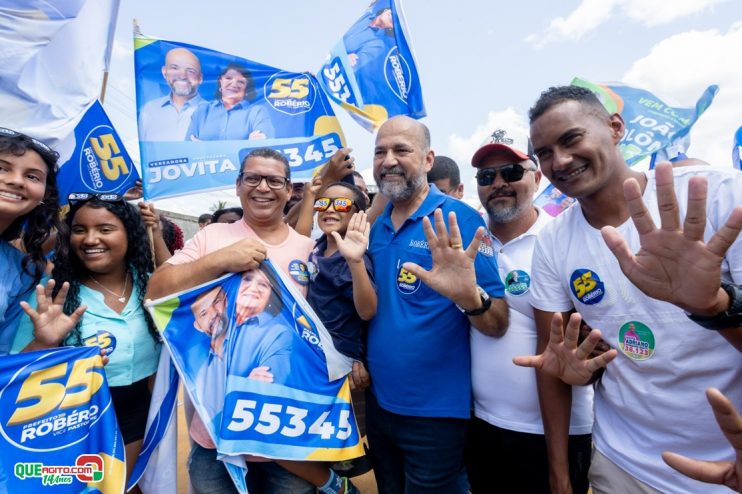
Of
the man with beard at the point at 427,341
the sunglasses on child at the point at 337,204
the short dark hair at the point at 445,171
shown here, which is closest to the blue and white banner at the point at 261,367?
the man with beard at the point at 427,341

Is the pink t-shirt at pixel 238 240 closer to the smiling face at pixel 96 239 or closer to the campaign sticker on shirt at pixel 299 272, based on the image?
the campaign sticker on shirt at pixel 299 272

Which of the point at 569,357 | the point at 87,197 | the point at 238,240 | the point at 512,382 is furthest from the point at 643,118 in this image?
the point at 87,197

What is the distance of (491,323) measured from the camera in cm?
200

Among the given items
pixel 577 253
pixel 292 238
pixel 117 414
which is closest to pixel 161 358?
pixel 117 414

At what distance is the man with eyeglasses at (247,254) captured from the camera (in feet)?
7.10

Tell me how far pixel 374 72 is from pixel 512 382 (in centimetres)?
413

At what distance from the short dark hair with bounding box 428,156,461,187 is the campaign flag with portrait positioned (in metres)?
3.30

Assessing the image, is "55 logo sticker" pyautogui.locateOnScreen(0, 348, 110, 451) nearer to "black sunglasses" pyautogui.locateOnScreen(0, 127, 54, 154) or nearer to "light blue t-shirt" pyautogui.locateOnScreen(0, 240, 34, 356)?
"light blue t-shirt" pyautogui.locateOnScreen(0, 240, 34, 356)

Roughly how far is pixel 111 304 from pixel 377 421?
174cm

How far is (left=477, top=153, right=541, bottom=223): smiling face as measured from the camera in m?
2.41

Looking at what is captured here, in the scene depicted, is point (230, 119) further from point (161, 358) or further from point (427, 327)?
point (427, 327)

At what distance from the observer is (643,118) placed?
5309mm

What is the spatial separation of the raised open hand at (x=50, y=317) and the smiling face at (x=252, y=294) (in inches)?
31.3

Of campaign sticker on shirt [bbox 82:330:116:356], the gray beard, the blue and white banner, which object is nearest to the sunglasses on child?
the gray beard
